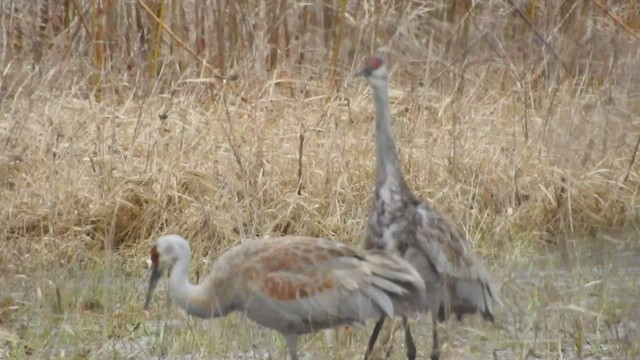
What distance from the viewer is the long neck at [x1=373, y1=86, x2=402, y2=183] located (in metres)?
6.19

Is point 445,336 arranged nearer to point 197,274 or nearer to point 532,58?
point 197,274

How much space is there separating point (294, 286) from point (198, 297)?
34 centimetres

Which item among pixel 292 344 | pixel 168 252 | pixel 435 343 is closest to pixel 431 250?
pixel 435 343

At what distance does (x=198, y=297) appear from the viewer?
5.75m

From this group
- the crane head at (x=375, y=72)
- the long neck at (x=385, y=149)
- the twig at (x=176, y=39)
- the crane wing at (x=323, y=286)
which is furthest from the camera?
the twig at (x=176, y=39)

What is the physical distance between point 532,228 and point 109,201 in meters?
2.12

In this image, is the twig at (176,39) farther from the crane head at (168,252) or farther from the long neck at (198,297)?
the long neck at (198,297)

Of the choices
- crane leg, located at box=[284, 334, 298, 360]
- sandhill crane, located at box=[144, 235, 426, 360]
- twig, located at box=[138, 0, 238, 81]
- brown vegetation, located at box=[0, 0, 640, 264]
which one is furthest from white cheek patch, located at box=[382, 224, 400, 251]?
twig, located at box=[138, 0, 238, 81]

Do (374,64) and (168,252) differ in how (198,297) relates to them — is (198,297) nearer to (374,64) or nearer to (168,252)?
(168,252)

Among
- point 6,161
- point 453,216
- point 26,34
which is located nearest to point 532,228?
point 453,216

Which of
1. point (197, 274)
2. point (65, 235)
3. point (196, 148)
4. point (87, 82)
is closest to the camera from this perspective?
point (197, 274)

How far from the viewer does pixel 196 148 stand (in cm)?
866

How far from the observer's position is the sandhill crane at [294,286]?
5.62 m

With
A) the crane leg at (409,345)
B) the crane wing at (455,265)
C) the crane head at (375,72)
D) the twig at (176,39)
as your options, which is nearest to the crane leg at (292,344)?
the crane leg at (409,345)
